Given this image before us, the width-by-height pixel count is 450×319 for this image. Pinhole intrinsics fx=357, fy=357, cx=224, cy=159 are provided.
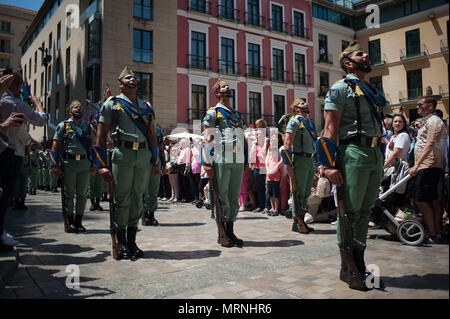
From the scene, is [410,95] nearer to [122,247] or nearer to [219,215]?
[219,215]

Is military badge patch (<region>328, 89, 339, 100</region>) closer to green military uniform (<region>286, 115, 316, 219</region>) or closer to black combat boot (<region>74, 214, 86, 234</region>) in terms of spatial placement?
green military uniform (<region>286, 115, 316, 219</region>)

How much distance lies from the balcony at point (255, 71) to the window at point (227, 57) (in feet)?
4.56

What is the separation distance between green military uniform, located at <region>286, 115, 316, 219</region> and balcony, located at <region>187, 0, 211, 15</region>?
2233 cm

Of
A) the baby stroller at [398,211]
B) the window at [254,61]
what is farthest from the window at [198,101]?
the baby stroller at [398,211]

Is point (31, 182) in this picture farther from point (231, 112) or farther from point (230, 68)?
point (230, 68)

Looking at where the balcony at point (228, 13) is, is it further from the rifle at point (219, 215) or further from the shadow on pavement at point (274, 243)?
the shadow on pavement at point (274, 243)

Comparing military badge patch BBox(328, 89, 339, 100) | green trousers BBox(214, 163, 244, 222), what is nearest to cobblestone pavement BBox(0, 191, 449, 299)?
green trousers BBox(214, 163, 244, 222)

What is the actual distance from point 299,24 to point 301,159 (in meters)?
29.0

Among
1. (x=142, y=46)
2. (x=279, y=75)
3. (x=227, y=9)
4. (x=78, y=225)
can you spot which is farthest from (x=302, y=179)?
(x=279, y=75)

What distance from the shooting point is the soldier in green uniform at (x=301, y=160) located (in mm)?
5961

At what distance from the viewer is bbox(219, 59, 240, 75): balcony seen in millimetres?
27438

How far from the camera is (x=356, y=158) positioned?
3.21 meters

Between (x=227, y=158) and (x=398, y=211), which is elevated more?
(x=227, y=158)

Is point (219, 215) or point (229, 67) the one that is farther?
point (229, 67)
